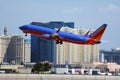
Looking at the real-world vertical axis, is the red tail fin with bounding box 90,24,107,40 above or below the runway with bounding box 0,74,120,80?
above

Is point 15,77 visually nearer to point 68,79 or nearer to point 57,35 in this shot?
point 68,79

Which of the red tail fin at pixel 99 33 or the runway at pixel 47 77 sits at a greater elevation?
the red tail fin at pixel 99 33

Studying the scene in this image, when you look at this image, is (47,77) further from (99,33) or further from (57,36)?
(99,33)

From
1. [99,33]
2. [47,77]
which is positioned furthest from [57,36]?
[47,77]

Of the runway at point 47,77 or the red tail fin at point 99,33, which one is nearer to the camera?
the runway at point 47,77

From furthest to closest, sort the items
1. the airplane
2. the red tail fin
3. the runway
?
the red tail fin
the airplane
the runway

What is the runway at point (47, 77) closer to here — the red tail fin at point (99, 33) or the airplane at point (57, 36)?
the airplane at point (57, 36)

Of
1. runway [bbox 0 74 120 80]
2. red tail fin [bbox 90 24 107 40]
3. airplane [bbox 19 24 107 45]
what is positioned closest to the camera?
runway [bbox 0 74 120 80]

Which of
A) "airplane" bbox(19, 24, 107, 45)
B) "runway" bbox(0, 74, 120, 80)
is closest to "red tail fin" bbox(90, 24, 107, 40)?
"airplane" bbox(19, 24, 107, 45)

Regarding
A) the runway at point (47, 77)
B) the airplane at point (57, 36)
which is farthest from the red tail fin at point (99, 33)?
the runway at point (47, 77)

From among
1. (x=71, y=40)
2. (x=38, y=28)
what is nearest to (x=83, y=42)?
(x=71, y=40)

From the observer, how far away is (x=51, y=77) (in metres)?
96.4

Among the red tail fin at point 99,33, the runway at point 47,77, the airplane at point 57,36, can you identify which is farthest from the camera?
the red tail fin at point 99,33

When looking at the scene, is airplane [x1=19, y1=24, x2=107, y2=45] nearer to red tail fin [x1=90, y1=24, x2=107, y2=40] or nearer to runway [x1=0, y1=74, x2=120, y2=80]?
red tail fin [x1=90, y1=24, x2=107, y2=40]
